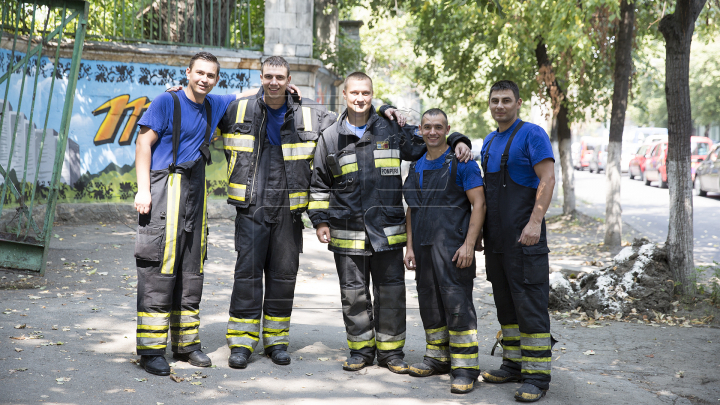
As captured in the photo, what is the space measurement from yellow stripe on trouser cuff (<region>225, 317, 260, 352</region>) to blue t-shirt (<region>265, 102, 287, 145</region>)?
4.34ft

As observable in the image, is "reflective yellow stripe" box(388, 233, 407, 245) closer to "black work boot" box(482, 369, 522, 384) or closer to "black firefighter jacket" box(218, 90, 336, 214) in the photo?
"black firefighter jacket" box(218, 90, 336, 214)

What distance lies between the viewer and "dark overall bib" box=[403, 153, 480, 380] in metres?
4.19

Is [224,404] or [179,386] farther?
[179,386]

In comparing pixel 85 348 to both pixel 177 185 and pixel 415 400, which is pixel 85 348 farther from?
pixel 415 400

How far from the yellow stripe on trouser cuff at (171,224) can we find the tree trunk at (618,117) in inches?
323

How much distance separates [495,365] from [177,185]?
106 inches

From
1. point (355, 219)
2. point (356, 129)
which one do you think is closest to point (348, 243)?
point (355, 219)

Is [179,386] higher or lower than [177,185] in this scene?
lower

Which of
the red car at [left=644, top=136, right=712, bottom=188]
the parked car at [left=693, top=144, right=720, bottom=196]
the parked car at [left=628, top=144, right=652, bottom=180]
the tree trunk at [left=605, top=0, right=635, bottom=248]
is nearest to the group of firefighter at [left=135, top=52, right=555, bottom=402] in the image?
the tree trunk at [left=605, top=0, right=635, bottom=248]

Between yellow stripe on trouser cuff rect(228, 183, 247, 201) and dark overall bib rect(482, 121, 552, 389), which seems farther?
yellow stripe on trouser cuff rect(228, 183, 247, 201)

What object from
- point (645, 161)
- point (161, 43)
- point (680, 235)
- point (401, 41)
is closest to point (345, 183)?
point (680, 235)

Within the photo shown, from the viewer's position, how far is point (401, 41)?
24.8m

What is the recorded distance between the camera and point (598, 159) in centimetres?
3491

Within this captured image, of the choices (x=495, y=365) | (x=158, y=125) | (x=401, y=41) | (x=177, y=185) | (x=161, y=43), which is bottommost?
(x=495, y=365)
